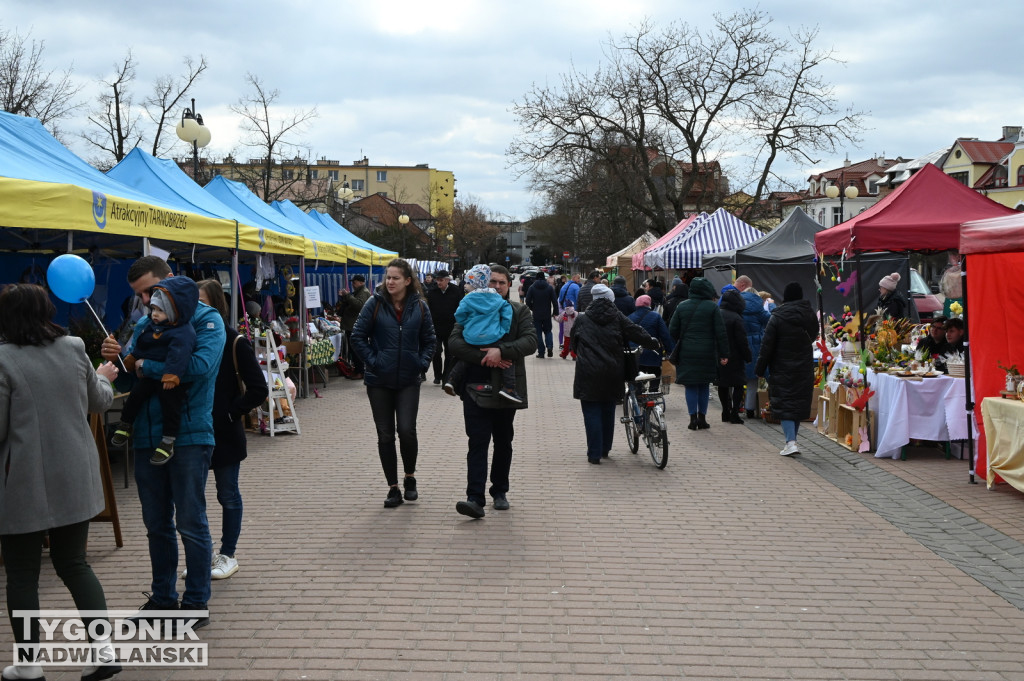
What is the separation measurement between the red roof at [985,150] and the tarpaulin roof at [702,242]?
5984cm

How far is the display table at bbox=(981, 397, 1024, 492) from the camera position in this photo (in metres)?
7.22

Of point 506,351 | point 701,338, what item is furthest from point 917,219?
point 506,351

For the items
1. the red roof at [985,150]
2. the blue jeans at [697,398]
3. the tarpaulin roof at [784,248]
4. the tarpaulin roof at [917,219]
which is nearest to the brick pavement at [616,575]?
the blue jeans at [697,398]

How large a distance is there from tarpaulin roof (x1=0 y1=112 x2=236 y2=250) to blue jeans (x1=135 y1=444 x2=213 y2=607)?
109 inches

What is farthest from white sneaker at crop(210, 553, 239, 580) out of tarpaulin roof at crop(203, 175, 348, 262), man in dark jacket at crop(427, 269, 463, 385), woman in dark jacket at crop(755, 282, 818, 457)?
man in dark jacket at crop(427, 269, 463, 385)

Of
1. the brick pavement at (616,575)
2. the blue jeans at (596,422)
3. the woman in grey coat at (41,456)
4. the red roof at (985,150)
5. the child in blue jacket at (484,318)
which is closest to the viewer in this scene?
the woman in grey coat at (41,456)

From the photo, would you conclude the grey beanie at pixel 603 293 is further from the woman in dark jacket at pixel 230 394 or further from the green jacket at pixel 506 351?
the woman in dark jacket at pixel 230 394

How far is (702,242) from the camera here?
21766mm

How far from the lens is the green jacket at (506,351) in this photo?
643cm

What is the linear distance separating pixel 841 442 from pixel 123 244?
8588 mm

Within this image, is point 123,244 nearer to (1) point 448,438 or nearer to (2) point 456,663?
(1) point 448,438

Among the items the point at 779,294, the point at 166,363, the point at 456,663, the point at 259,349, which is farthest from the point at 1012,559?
the point at 779,294

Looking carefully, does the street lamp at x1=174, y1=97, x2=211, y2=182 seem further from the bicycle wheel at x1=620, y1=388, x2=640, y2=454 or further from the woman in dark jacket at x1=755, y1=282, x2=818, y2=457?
the woman in dark jacket at x1=755, y1=282, x2=818, y2=457

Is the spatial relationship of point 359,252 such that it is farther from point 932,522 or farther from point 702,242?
point 932,522
